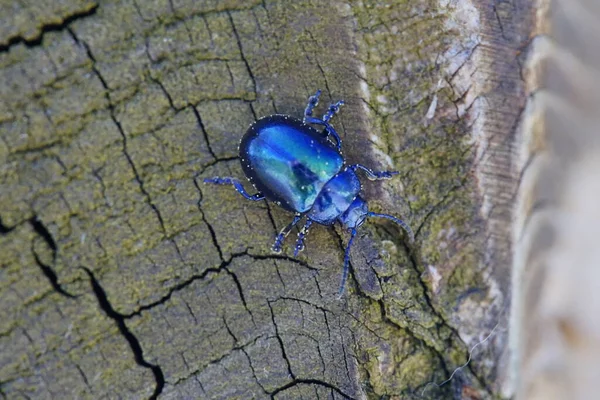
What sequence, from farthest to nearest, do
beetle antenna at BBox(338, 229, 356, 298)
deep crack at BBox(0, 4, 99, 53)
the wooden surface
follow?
the wooden surface < beetle antenna at BBox(338, 229, 356, 298) < deep crack at BBox(0, 4, 99, 53)

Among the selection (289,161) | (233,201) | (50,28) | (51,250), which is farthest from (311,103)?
(51,250)

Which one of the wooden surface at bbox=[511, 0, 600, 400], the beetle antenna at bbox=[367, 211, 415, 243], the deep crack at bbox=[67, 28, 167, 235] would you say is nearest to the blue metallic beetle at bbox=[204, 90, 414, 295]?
the beetle antenna at bbox=[367, 211, 415, 243]

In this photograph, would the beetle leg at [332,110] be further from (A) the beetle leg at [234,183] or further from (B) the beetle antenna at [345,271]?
(B) the beetle antenna at [345,271]

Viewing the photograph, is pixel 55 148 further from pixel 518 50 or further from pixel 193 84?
pixel 518 50

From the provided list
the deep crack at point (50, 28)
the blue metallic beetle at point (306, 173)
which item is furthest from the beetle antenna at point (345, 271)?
the deep crack at point (50, 28)

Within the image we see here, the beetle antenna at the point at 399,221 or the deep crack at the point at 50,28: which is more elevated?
the deep crack at the point at 50,28

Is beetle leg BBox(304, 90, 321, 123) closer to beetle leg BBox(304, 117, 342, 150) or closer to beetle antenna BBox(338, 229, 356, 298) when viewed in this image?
beetle leg BBox(304, 117, 342, 150)

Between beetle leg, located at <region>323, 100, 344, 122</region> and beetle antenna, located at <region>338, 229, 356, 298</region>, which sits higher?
beetle leg, located at <region>323, 100, 344, 122</region>
